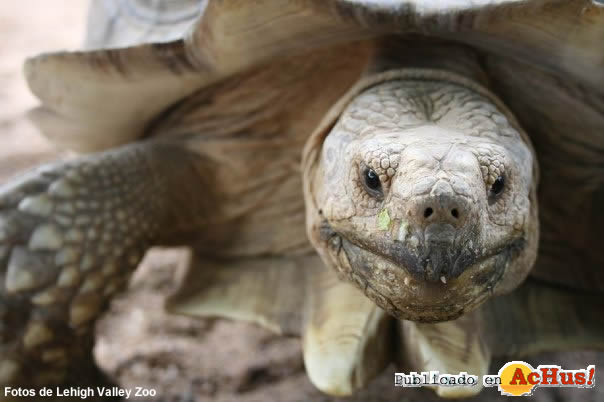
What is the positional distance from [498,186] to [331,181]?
34 centimetres

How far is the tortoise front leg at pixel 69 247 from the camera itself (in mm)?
1669

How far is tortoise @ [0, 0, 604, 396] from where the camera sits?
1.25 meters

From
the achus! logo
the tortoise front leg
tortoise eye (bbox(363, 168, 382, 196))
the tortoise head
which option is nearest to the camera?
the tortoise head

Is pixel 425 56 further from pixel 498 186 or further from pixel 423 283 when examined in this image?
pixel 423 283

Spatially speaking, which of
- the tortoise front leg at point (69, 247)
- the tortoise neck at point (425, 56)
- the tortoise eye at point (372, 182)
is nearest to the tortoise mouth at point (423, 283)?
the tortoise eye at point (372, 182)

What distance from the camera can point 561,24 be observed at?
146 cm

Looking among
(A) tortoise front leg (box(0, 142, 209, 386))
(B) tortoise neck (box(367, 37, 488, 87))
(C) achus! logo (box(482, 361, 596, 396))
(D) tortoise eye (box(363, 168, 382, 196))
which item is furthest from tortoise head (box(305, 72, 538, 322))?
(A) tortoise front leg (box(0, 142, 209, 386))

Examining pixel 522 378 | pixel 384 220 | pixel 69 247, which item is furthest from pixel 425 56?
pixel 69 247

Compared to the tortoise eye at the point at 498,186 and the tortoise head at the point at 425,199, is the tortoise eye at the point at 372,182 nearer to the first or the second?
the tortoise head at the point at 425,199

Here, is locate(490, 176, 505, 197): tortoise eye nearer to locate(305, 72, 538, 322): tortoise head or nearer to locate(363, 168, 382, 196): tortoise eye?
locate(305, 72, 538, 322): tortoise head

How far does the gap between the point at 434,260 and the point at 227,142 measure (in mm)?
1104

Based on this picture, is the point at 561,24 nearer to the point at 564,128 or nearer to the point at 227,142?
the point at 564,128

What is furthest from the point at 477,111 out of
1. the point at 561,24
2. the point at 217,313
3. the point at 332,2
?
the point at 217,313

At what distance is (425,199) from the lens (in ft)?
3.57
